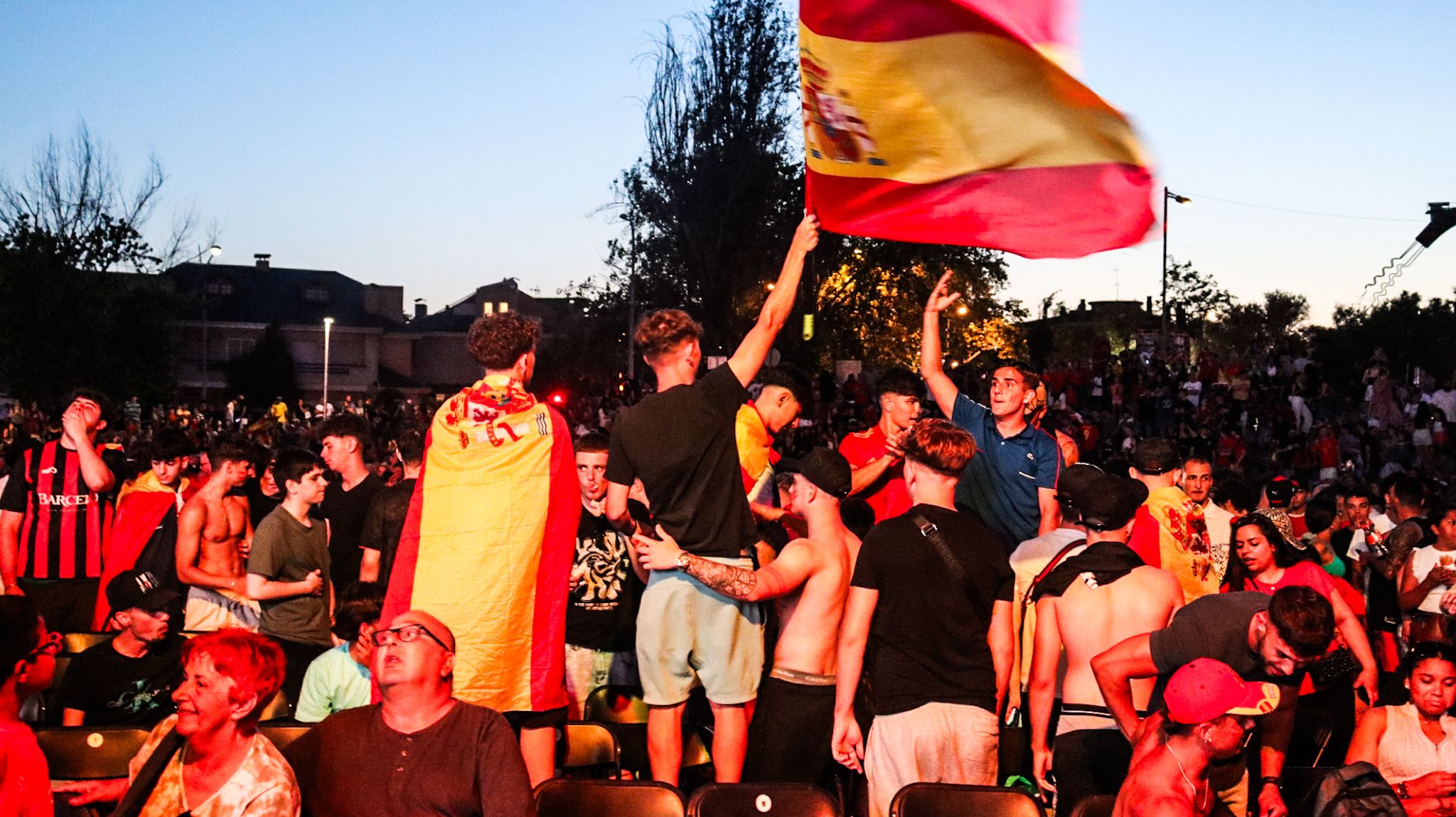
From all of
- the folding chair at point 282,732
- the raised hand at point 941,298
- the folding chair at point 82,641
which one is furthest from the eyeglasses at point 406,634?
the folding chair at point 82,641

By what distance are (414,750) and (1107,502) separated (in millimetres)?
2599

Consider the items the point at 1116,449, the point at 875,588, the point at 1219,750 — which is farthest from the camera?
the point at 1116,449

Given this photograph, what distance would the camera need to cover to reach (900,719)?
4.97 metres

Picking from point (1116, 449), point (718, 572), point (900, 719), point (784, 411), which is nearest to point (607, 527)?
point (784, 411)

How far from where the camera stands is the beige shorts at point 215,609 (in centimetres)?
705

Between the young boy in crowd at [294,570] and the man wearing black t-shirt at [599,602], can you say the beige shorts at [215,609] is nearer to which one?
the young boy in crowd at [294,570]

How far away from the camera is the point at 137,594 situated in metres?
5.96

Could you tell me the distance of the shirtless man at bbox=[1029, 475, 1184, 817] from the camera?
4.93 m

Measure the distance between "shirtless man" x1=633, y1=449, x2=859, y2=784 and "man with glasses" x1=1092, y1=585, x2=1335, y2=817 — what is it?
110 centimetres

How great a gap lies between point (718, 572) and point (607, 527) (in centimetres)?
156

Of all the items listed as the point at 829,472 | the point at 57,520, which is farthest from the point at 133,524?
the point at 829,472

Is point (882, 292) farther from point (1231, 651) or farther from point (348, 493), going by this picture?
point (1231, 651)

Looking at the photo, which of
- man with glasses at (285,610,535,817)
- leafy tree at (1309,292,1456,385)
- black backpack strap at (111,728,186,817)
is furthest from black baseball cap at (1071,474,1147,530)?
leafy tree at (1309,292,1456,385)

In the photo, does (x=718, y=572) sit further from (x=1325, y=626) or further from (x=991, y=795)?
(x=1325, y=626)
